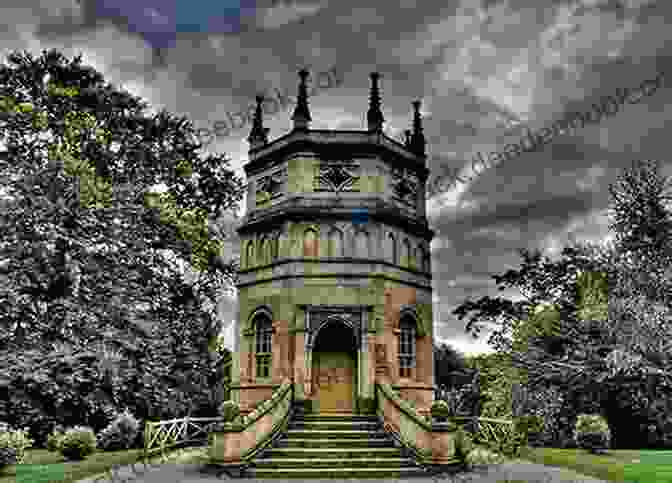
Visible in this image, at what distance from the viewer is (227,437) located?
13523 millimetres

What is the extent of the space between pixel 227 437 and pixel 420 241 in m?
10.1

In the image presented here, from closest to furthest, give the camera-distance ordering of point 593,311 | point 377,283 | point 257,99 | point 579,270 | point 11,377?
point 11,377
point 377,283
point 257,99
point 593,311
point 579,270

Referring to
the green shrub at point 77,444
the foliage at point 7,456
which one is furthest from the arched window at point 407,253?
the foliage at point 7,456

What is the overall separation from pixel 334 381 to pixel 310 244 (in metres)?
4.48

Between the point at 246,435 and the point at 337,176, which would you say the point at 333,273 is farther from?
the point at 246,435

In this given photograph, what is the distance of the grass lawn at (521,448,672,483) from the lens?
1348cm

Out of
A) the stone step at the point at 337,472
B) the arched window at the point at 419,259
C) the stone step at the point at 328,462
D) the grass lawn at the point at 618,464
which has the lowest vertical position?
the grass lawn at the point at 618,464

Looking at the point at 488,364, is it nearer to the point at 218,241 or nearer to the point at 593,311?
the point at 593,311

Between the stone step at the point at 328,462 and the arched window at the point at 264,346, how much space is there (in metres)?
4.86

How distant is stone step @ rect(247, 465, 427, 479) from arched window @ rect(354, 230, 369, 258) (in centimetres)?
717

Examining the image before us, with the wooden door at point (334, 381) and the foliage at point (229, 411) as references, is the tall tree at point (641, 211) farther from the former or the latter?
the foliage at point (229, 411)

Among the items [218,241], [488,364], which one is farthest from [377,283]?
[488,364]

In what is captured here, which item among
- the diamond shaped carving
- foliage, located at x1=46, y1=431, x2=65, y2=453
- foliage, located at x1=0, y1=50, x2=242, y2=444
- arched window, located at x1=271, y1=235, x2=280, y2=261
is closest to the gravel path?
foliage, located at x1=0, y1=50, x2=242, y2=444

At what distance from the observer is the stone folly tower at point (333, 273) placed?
58.4 feet
